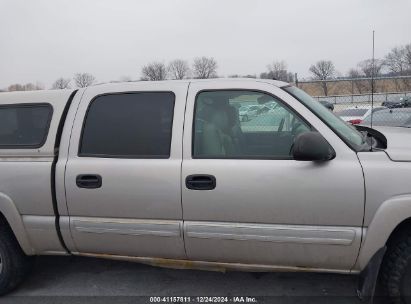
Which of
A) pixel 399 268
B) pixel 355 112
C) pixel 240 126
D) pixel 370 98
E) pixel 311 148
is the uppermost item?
pixel 240 126

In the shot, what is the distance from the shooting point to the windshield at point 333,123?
2.82 meters

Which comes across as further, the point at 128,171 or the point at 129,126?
the point at 129,126

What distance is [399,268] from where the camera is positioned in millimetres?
2738

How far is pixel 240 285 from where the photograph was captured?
3.51 metres

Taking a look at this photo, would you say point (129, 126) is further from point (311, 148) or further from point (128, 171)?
point (311, 148)

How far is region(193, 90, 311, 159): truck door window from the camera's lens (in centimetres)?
293

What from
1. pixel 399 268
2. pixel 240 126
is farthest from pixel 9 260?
pixel 399 268

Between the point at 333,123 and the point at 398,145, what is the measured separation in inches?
19.5

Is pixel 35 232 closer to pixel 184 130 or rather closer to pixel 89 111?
pixel 89 111

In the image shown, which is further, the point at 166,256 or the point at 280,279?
the point at 280,279

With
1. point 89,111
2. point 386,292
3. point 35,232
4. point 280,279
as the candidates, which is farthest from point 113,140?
point 386,292

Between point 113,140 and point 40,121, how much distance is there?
0.71 meters

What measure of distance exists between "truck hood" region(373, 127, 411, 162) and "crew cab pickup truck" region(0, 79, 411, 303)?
12 mm

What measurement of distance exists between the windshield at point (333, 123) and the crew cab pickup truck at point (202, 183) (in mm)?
21
